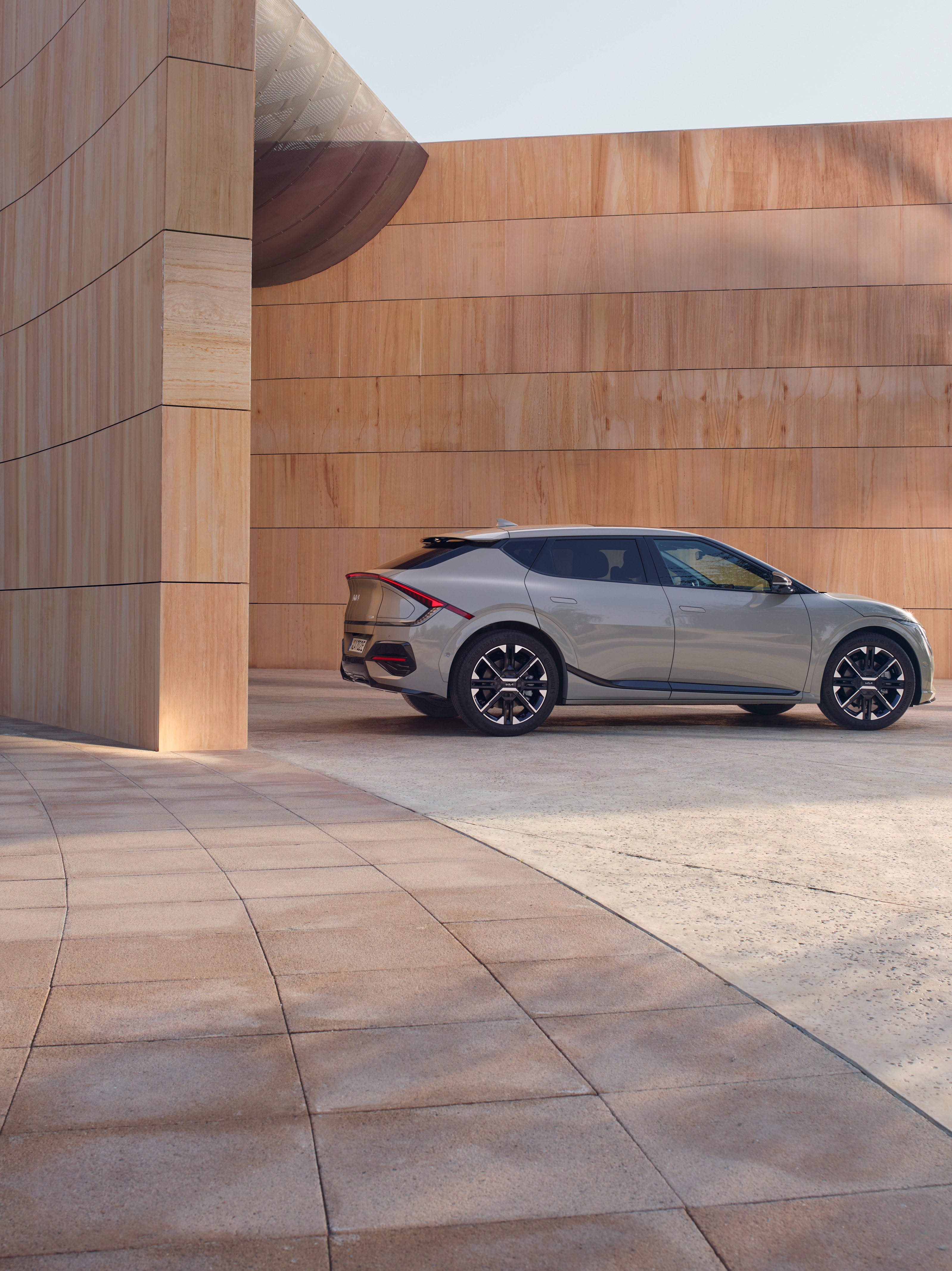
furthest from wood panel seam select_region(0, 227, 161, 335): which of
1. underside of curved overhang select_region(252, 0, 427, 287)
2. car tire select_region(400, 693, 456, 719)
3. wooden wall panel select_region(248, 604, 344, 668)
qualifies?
wooden wall panel select_region(248, 604, 344, 668)

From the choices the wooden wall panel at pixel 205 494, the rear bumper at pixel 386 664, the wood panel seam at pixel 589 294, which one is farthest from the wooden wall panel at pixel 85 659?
the wood panel seam at pixel 589 294

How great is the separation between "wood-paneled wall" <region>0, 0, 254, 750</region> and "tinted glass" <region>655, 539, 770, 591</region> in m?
3.39

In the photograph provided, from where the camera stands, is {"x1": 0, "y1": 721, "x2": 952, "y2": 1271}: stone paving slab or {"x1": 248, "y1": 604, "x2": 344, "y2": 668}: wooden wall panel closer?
{"x1": 0, "y1": 721, "x2": 952, "y2": 1271}: stone paving slab

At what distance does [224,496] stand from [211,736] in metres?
1.68

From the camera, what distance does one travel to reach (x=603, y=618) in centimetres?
927

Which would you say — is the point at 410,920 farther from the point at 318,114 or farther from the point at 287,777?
the point at 318,114

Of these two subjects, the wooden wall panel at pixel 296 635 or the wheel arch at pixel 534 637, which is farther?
the wooden wall panel at pixel 296 635

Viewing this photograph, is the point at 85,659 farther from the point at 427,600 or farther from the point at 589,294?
the point at 589,294

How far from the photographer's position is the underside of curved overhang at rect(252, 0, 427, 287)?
11.9 metres

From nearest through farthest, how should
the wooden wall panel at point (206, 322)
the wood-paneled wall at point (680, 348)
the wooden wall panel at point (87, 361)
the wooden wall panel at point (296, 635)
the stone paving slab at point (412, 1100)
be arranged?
the stone paving slab at point (412, 1100) < the wooden wall panel at point (206, 322) < the wooden wall panel at point (87, 361) < the wood-paneled wall at point (680, 348) < the wooden wall panel at point (296, 635)

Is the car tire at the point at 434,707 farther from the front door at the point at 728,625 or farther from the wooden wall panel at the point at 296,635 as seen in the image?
the wooden wall panel at the point at 296,635

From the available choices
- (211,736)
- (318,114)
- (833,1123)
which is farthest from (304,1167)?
(318,114)

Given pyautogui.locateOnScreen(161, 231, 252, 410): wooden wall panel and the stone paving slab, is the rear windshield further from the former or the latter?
the stone paving slab

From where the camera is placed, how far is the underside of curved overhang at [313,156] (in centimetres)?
1191
